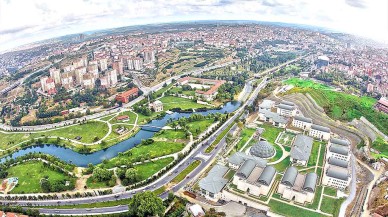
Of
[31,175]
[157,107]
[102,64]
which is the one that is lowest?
[31,175]

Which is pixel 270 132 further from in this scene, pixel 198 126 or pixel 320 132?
pixel 198 126

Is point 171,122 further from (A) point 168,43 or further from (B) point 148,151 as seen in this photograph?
(A) point 168,43

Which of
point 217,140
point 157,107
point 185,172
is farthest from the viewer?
point 157,107

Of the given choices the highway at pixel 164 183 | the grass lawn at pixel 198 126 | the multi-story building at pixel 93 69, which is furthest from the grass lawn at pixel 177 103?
the multi-story building at pixel 93 69

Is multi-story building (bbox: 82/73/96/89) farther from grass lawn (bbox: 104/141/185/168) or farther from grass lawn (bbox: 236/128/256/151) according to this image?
grass lawn (bbox: 236/128/256/151)

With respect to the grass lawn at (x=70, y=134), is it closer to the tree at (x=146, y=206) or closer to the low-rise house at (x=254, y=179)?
the tree at (x=146, y=206)

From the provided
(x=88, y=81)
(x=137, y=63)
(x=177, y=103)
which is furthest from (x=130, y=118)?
(x=137, y=63)

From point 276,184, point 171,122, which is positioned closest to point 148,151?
point 171,122
